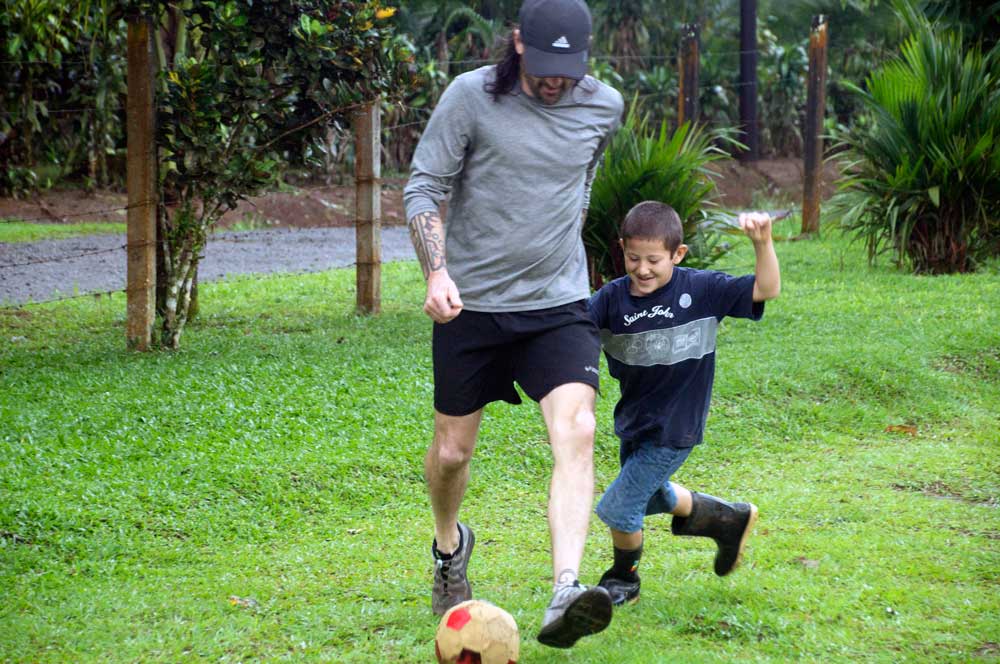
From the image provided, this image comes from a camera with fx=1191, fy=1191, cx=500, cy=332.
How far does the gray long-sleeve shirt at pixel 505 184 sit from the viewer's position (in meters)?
3.91

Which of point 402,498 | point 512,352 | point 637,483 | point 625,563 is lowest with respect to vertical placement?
point 402,498

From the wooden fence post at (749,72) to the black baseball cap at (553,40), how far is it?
Answer: 19.7 m

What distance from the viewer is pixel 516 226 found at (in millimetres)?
3924

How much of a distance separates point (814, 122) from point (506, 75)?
11923 millimetres

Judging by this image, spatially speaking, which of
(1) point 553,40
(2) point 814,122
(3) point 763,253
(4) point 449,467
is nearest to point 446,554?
(4) point 449,467

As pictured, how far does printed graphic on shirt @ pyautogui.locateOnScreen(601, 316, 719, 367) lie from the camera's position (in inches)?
158

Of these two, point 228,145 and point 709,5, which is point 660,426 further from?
point 709,5

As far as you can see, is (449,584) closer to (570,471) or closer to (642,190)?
(570,471)

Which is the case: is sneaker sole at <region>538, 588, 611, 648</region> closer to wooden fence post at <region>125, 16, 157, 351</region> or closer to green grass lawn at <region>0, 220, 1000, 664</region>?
green grass lawn at <region>0, 220, 1000, 664</region>

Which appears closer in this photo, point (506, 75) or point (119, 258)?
point (506, 75)

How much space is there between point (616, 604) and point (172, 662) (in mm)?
1517

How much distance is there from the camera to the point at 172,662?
3.78 metres

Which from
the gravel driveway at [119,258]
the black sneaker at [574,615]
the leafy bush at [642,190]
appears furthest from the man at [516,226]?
the gravel driveway at [119,258]

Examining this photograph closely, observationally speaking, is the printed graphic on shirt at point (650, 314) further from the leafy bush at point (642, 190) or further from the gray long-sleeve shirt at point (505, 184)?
the leafy bush at point (642, 190)
